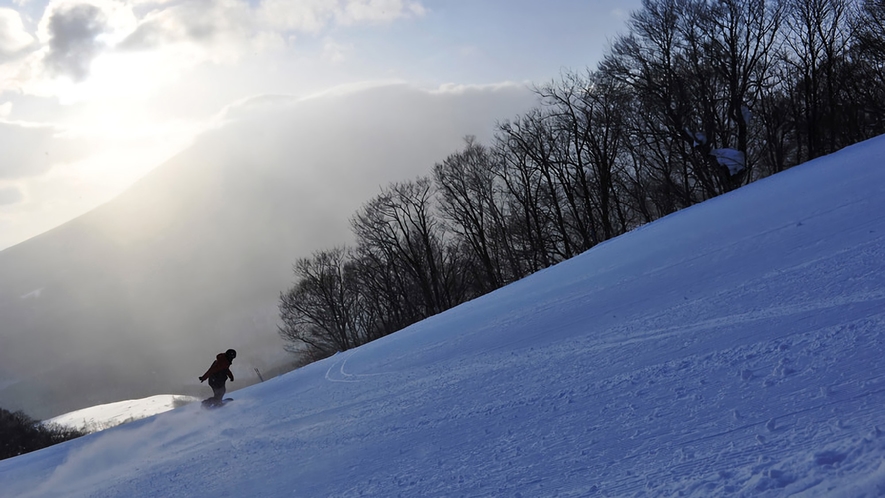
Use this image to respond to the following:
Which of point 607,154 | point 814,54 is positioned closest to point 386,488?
point 607,154

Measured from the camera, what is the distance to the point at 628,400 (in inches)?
174

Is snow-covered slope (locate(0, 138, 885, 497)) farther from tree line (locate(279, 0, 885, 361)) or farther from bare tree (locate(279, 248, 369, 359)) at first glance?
bare tree (locate(279, 248, 369, 359))

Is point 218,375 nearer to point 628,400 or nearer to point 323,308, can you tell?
point 628,400

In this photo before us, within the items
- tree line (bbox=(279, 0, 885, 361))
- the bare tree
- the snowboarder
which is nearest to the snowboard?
the snowboarder

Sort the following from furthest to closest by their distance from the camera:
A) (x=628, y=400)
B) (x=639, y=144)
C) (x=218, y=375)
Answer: (x=639, y=144) → (x=218, y=375) → (x=628, y=400)

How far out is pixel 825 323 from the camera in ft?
14.4

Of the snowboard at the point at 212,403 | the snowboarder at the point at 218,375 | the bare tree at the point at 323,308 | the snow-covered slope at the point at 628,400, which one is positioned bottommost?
the snow-covered slope at the point at 628,400

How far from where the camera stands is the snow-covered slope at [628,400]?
128 inches

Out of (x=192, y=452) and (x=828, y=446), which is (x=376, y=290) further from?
(x=828, y=446)

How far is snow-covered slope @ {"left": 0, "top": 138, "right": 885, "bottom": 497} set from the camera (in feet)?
10.6

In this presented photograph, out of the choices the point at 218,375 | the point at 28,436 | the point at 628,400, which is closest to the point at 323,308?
the point at 28,436

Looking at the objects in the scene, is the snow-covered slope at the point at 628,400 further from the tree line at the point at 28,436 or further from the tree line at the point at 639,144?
the tree line at the point at 28,436

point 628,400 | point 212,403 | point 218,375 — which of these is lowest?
point 628,400

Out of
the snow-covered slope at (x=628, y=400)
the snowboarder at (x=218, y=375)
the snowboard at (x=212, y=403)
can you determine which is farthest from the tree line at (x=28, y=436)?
the snow-covered slope at (x=628, y=400)
